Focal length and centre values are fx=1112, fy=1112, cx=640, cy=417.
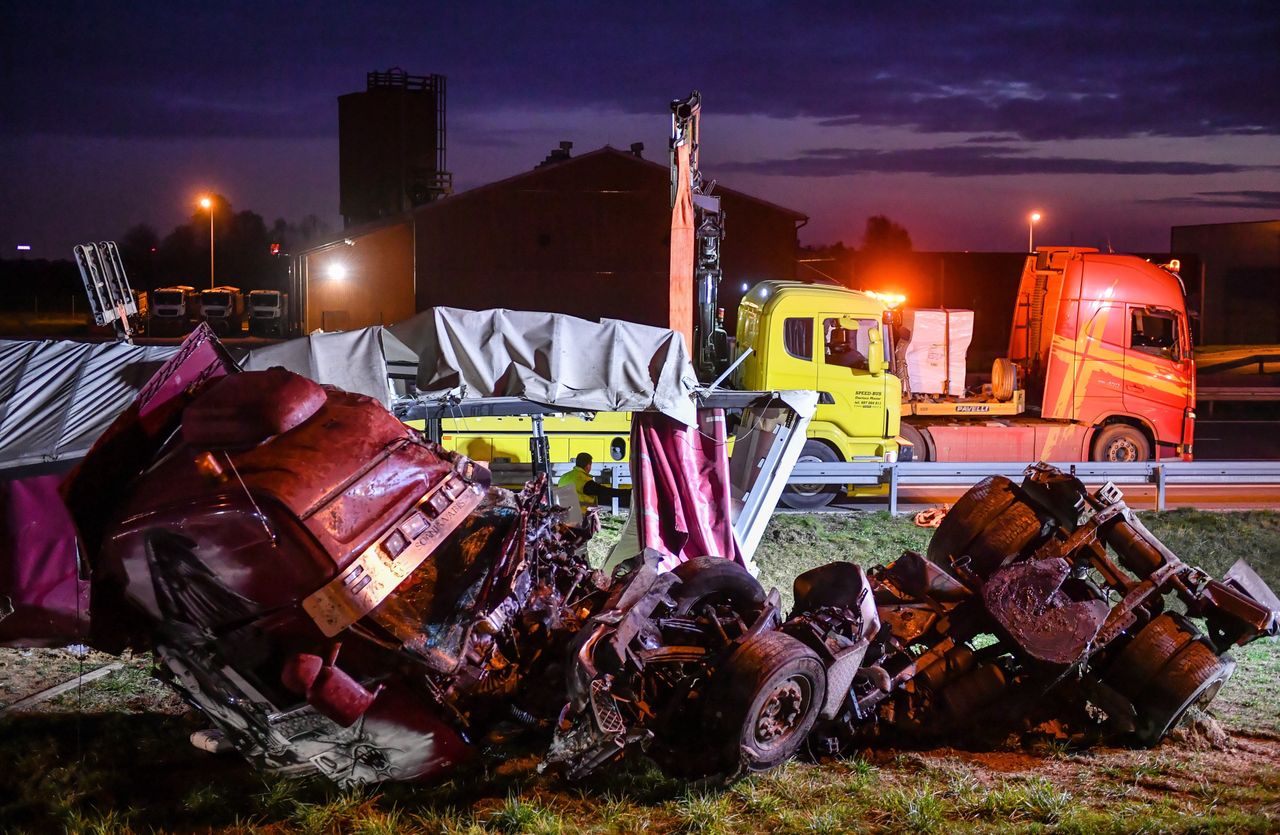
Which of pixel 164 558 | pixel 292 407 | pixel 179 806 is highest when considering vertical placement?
pixel 292 407

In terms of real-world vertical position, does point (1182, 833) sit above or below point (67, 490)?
below

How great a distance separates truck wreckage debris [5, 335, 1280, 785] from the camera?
416 cm

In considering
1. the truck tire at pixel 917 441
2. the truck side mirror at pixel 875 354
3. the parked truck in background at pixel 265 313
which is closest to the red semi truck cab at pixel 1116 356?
the truck tire at pixel 917 441

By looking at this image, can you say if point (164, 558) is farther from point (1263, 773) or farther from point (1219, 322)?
point (1219, 322)

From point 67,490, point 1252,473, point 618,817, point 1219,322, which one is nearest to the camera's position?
point 67,490

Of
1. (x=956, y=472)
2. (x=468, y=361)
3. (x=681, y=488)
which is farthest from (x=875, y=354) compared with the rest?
(x=468, y=361)

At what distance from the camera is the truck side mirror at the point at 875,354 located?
14.5m

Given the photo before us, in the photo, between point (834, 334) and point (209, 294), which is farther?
point (209, 294)

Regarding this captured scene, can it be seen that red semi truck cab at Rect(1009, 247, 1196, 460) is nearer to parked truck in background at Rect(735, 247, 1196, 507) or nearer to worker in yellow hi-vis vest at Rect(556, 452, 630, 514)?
parked truck in background at Rect(735, 247, 1196, 507)

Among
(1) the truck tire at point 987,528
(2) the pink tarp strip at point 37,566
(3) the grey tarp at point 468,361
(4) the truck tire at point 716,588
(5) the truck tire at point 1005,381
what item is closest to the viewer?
(4) the truck tire at point 716,588

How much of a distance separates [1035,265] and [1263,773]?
42.7 feet

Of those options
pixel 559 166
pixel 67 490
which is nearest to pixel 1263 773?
pixel 67 490

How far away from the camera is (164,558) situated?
13.1 ft

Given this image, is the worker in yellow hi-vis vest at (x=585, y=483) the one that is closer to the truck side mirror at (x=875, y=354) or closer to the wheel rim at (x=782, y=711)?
the truck side mirror at (x=875, y=354)
